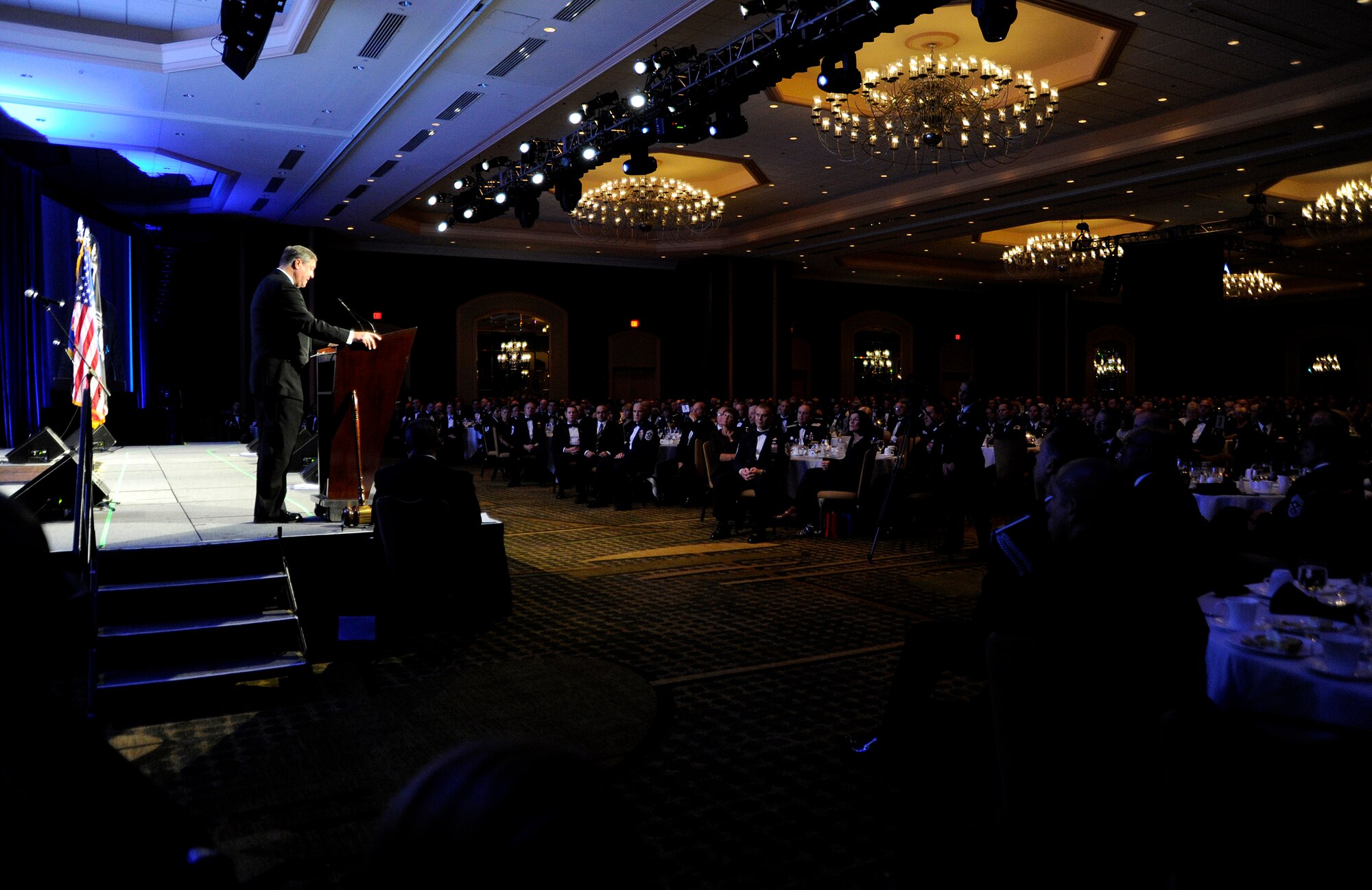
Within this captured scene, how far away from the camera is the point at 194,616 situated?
449 centimetres

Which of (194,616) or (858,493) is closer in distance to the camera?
(194,616)

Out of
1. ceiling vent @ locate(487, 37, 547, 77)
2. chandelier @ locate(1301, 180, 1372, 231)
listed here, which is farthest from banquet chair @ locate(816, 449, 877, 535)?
chandelier @ locate(1301, 180, 1372, 231)

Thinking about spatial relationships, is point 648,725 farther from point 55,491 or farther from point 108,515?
point 55,491

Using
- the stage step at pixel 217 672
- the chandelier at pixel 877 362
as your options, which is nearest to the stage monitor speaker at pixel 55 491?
the stage step at pixel 217 672

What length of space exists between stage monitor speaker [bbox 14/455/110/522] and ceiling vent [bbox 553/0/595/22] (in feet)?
16.4

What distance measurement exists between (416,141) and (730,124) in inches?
189

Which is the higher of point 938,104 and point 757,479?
point 938,104

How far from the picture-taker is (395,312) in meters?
19.1

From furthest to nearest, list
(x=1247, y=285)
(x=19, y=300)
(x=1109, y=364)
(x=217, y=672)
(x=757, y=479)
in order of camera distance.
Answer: (x=1109, y=364)
(x=1247, y=285)
(x=19, y=300)
(x=757, y=479)
(x=217, y=672)

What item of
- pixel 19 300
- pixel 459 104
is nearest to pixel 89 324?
pixel 19 300

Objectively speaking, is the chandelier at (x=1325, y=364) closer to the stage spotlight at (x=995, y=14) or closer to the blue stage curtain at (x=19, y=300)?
the stage spotlight at (x=995, y=14)

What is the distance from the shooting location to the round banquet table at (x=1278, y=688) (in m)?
2.22

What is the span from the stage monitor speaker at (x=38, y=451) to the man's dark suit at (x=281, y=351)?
3.79 metres

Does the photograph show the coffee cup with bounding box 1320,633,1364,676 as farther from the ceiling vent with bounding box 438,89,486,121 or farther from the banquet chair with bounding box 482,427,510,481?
the banquet chair with bounding box 482,427,510,481
